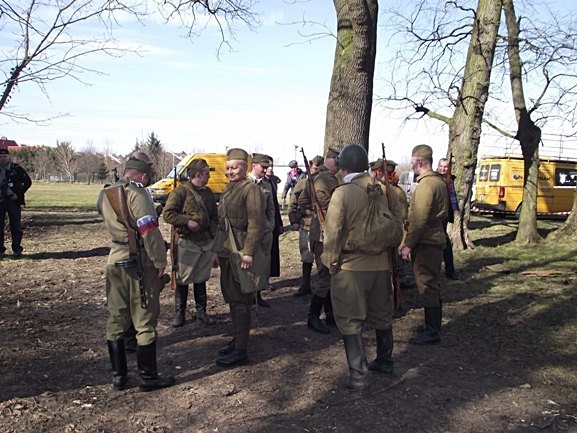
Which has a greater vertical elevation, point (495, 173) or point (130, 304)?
point (495, 173)

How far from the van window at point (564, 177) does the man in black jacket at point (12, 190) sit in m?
19.0

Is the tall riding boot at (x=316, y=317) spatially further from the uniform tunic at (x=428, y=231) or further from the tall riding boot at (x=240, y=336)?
the tall riding boot at (x=240, y=336)

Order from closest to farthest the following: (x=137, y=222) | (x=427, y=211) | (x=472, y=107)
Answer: (x=137, y=222)
(x=427, y=211)
(x=472, y=107)

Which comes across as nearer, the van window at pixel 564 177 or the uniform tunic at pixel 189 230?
the uniform tunic at pixel 189 230

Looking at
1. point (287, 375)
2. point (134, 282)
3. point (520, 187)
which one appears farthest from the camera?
point (520, 187)

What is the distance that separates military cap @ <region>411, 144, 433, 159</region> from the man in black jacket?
284 inches

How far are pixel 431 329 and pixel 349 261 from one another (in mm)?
1819

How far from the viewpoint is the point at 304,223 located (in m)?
7.68

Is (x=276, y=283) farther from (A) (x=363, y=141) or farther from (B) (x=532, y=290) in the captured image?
(B) (x=532, y=290)

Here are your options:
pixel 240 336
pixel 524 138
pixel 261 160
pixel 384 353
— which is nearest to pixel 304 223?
pixel 261 160

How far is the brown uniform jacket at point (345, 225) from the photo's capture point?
4449mm

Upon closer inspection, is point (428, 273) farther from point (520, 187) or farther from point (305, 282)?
point (520, 187)

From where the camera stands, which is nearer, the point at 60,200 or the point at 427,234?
the point at 427,234

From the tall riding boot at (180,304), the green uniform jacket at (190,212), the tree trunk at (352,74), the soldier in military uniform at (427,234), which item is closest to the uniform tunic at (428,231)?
the soldier in military uniform at (427,234)
